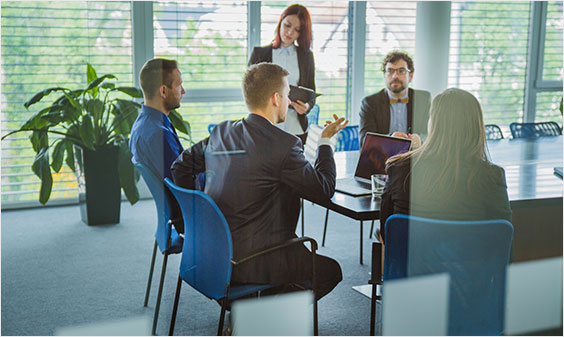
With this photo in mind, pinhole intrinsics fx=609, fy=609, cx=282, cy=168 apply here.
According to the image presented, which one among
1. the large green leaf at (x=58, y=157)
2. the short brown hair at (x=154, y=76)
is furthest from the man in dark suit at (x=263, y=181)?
the large green leaf at (x=58, y=157)

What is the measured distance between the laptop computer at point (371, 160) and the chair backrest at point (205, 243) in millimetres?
572

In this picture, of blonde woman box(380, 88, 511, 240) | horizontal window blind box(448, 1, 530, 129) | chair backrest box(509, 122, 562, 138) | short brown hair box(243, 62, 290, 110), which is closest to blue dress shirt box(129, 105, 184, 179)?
short brown hair box(243, 62, 290, 110)

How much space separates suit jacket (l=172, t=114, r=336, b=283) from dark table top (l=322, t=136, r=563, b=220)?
4.7 inches

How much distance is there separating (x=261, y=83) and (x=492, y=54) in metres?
3.95

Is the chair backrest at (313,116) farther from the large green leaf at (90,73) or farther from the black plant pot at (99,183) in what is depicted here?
the large green leaf at (90,73)

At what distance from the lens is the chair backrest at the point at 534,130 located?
14.1 feet

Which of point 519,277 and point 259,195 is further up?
point 259,195

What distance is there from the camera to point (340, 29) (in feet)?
15.7

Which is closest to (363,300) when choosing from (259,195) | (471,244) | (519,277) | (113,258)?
(519,277)

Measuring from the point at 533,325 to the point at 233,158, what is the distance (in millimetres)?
1330

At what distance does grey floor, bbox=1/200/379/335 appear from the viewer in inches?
96.0

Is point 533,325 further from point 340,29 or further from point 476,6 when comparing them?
point 476,6

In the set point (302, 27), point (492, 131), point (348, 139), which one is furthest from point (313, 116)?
point (492, 131)

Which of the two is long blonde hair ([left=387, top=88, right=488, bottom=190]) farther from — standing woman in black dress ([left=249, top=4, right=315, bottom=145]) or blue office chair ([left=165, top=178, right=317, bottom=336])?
standing woman in black dress ([left=249, top=4, right=315, bottom=145])
